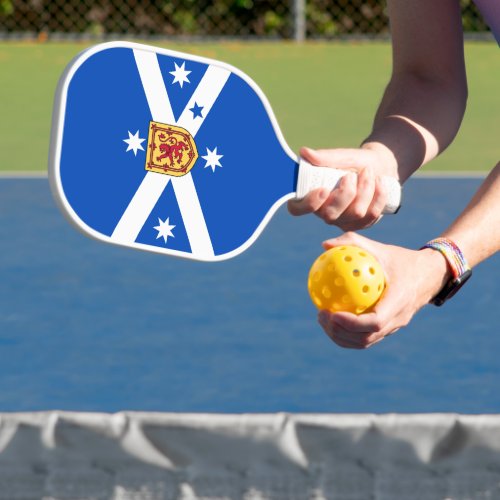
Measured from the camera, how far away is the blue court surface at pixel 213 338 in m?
4.27

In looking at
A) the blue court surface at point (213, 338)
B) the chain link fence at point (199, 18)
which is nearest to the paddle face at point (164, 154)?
the blue court surface at point (213, 338)

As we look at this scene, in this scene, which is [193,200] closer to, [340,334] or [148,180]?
[148,180]

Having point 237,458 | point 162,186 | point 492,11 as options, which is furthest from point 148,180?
point 492,11

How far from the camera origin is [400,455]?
2.33 metres

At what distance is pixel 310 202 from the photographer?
7.82ft

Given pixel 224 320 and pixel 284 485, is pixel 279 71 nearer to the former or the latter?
pixel 224 320

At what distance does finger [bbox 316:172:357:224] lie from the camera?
2.29 meters

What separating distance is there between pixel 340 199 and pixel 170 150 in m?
0.32

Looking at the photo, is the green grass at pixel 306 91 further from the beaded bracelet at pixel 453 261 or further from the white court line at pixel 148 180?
the beaded bracelet at pixel 453 261

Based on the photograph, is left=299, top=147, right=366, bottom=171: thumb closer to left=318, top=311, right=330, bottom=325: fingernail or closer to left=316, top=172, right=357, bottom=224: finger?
left=316, top=172, right=357, bottom=224: finger

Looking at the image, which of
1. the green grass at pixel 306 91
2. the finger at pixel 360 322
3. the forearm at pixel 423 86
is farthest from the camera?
the green grass at pixel 306 91

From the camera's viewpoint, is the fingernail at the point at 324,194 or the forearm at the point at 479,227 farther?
the fingernail at the point at 324,194

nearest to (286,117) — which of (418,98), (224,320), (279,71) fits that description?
(279,71)

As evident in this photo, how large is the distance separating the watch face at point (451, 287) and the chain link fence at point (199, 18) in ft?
35.5
